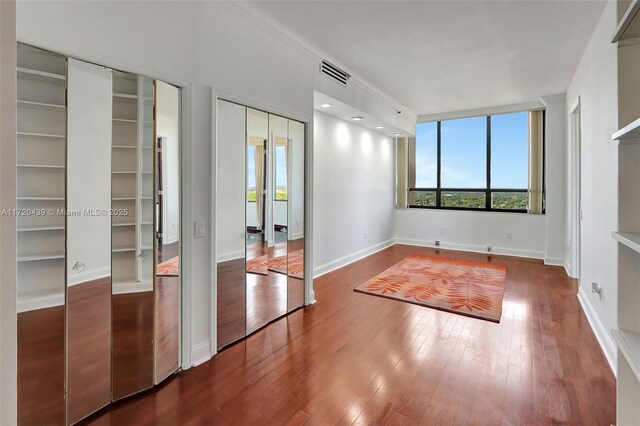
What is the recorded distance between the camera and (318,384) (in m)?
2.19

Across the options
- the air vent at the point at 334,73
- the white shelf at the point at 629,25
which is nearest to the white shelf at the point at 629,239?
the white shelf at the point at 629,25

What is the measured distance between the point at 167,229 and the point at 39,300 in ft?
2.53

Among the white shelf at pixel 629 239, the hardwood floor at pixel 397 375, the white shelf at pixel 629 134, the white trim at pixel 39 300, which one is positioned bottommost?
the hardwood floor at pixel 397 375

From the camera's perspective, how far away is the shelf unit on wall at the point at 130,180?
196 centimetres

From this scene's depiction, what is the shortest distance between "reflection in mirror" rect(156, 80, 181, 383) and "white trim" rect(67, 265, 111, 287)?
1.05 ft

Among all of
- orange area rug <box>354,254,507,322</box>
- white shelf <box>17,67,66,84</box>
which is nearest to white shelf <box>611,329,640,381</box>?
orange area rug <box>354,254,507,322</box>

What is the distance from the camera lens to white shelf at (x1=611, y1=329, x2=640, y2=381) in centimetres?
100

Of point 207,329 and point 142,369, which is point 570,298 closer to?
point 207,329

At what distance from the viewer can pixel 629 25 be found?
3.75 ft

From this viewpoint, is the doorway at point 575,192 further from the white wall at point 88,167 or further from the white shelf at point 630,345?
the white wall at point 88,167

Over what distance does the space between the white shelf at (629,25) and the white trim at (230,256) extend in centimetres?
258

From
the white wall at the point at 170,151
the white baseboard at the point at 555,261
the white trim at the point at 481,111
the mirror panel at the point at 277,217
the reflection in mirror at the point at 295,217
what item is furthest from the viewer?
the white trim at the point at 481,111

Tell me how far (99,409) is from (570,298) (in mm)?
4742

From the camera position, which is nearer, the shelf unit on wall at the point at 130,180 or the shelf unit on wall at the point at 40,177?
the shelf unit on wall at the point at 40,177
